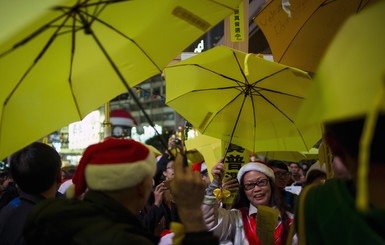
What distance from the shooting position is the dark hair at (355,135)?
1.37 m

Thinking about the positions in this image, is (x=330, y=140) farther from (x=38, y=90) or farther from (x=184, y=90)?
(x=184, y=90)

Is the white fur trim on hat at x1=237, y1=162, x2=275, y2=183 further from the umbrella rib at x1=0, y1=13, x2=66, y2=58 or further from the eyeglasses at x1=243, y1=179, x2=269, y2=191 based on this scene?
the umbrella rib at x1=0, y1=13, x2=66, y2=58

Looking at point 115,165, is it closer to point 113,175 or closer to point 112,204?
point 113,175

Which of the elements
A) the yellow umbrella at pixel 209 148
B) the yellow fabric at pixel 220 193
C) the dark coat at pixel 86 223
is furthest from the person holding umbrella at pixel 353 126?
the yellow umbrella at pixel 209 148

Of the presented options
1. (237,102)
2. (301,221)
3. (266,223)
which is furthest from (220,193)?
(301,221)

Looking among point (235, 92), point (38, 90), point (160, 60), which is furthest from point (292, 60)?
point (38, 90)

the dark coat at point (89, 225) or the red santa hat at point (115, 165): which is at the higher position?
the red santa hat at point (115, 165)

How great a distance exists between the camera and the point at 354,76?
111 centimetres

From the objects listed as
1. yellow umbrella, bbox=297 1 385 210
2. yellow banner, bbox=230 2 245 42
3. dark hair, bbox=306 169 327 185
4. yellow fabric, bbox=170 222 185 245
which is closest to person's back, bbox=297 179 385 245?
yellow umbrella, bbox=297 1 385 210

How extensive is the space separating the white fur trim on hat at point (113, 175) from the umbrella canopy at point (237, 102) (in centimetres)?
224

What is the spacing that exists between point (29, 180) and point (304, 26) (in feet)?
9.69

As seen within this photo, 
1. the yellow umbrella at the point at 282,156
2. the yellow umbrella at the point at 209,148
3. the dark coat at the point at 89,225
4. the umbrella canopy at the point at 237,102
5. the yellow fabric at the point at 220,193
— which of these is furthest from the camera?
the yellow umbrella at the point at 282,156

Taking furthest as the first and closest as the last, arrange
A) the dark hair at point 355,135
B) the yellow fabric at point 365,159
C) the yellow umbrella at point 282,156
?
the yellow umbrella at point 282,156 < the dark hair at point 355,135 < the yellow fabric at point 365,159

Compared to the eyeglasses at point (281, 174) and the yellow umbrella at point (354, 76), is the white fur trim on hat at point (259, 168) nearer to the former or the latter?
the eyeglasses at point (281, 174)
